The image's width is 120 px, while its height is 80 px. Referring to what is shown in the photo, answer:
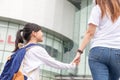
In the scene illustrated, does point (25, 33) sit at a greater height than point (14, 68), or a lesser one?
greater

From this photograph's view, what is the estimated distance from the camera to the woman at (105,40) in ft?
8.64

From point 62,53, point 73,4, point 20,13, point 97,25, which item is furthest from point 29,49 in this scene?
point 73,4

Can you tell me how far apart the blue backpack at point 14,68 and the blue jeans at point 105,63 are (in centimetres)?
95

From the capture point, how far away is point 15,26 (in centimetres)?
2541

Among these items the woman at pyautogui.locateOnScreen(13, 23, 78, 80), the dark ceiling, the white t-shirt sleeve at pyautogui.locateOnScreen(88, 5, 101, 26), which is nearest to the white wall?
the dark ceiling

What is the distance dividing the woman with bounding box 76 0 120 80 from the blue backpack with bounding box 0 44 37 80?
0.78m

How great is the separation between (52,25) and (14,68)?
23.3m

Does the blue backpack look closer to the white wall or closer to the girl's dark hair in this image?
the girl's dark hair

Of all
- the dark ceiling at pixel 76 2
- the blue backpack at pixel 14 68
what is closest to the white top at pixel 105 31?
the blue backpack at pixel 14 68

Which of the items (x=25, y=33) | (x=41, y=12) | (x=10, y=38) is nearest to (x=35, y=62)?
(x=25, y=33)

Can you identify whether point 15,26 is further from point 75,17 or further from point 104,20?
point 104,20

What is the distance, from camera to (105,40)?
2.76m

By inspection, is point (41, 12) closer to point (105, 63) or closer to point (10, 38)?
point (10, 38)

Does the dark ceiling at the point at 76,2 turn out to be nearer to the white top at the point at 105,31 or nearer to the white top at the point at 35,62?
the white top at the point at 35,62
